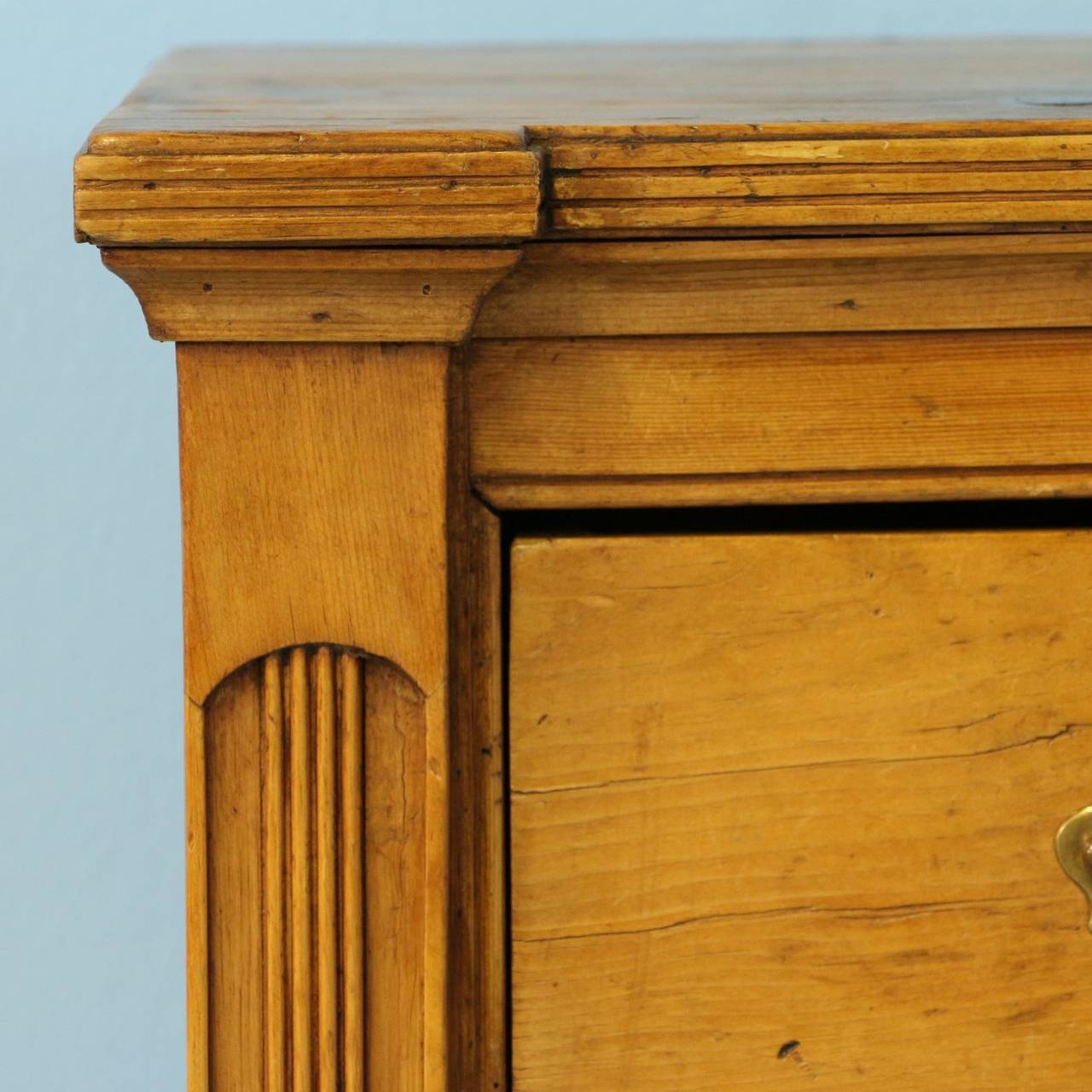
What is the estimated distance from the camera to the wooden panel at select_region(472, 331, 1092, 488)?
1.63 feet

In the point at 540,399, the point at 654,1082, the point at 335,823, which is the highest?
the point at 540,399

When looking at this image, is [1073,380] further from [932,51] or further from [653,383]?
[932,51]

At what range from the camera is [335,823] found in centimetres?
50

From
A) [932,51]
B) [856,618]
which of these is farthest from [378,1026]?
[932,51]

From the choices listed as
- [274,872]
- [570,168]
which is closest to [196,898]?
[274,872]

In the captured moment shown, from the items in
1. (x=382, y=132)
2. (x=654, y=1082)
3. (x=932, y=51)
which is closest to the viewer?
(x=382, y=132)

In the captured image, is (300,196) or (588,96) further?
(588,96)

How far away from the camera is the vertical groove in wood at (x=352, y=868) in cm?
49

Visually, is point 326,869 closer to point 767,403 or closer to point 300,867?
point 300,867

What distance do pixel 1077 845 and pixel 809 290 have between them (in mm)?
196

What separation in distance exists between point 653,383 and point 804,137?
8cm

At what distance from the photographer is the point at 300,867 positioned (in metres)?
0.50

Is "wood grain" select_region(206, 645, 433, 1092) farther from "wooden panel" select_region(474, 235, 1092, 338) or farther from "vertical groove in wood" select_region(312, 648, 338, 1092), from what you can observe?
"wooden panel" select_region(474, 235, 1092, 338)

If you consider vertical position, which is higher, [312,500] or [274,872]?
[312,500]
